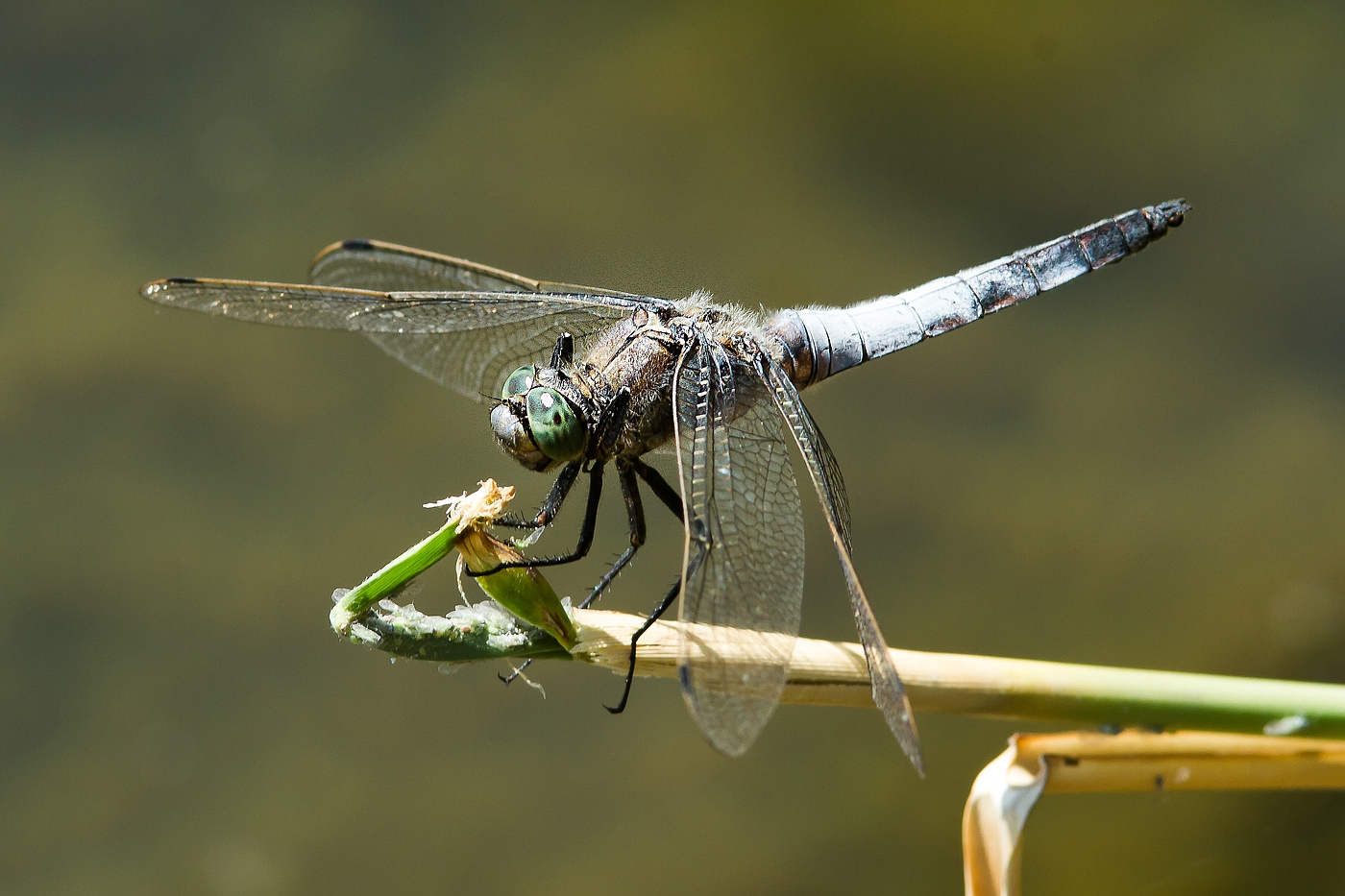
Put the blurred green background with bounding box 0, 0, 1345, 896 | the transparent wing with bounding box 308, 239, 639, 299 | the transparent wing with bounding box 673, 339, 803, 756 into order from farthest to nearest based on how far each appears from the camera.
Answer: the blurred green background with bounding box 0, 0, 1345, 896
the transparent wing with bounding box 308, 239, 639, 299
the transparent wing with bounding box 673, 339, 803, 756

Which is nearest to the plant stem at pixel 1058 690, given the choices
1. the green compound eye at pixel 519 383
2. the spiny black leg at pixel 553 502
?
the spiny black leg at pixel 553 502

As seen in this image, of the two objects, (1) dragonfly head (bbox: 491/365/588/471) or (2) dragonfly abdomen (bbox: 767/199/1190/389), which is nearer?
(1) dragonfly head (bbox: 491/365/588/471)

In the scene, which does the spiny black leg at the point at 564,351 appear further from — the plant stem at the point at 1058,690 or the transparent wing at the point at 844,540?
the plant stem at the point at 1058,690

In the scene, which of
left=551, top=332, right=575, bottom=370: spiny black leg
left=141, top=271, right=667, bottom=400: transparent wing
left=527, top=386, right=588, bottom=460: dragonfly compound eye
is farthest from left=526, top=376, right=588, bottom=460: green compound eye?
left=141, top=271, right=667, bottom=400: transparent wing

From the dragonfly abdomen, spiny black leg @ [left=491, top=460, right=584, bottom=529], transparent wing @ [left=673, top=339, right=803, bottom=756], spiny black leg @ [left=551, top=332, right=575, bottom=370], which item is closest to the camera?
transparent wing @ [left=673, top=339, right=803, bottom=756]

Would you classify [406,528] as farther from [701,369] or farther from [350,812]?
[701,369]

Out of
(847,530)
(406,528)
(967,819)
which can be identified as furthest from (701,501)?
(406,528)

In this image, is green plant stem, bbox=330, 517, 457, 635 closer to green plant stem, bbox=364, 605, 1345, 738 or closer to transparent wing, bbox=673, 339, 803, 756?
green plant stem, bbox=364, 605, 1345, 738
